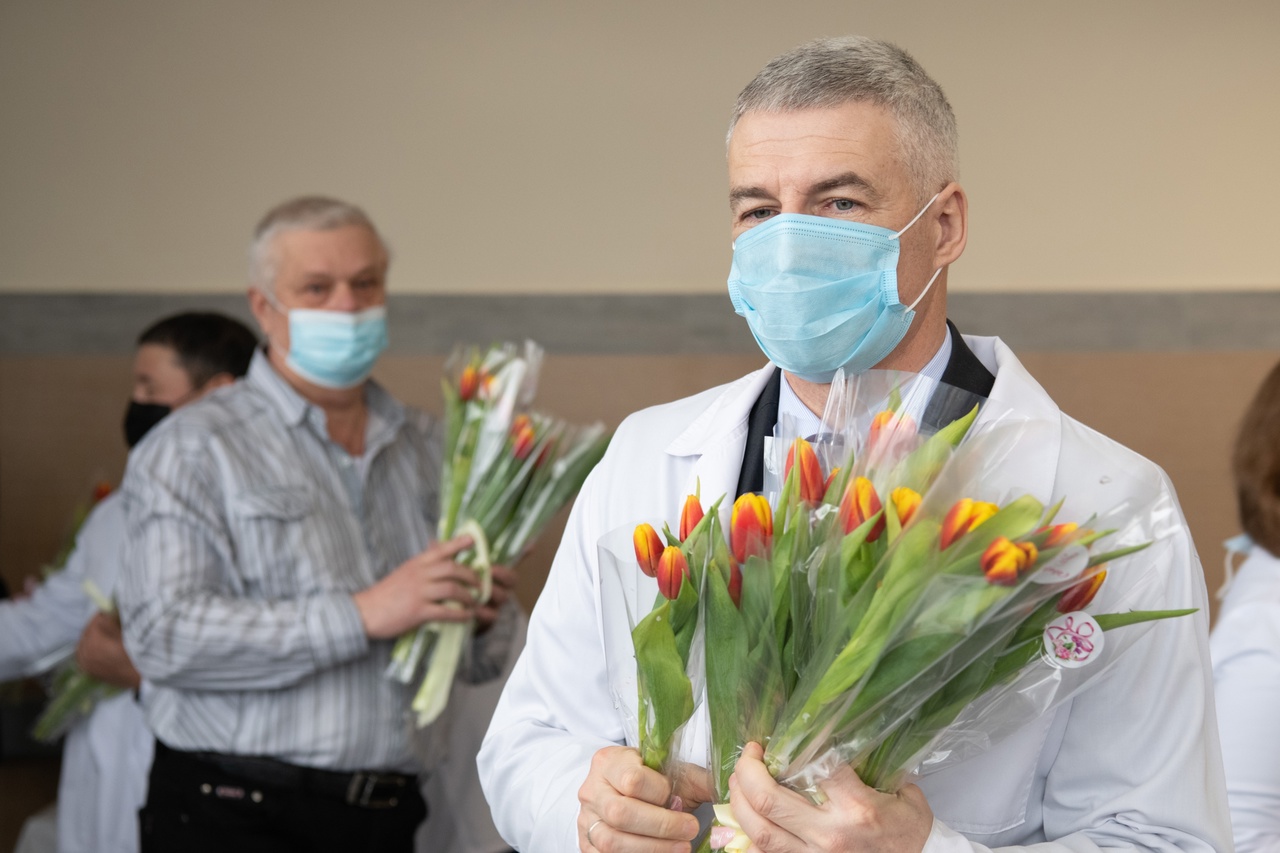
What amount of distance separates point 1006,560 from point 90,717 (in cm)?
309

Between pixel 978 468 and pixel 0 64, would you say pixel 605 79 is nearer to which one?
pixel 0 64

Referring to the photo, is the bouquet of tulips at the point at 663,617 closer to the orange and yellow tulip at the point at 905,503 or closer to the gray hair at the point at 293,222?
the orange and yellow tulip at the point at 905,503

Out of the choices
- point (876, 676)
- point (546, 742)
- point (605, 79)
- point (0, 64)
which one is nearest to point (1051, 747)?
point (876, 676)

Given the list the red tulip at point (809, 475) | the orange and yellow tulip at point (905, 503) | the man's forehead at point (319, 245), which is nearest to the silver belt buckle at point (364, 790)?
the man's forehead at point (319, 245)

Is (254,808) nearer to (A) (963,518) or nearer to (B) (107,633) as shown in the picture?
(B) (107,633)

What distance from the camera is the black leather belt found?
2.55 m

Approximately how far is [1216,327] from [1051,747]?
3397mm

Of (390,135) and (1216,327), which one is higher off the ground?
(390,135)

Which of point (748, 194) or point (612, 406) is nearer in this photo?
point (748, 194)

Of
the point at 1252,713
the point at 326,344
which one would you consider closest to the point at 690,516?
the point at 1252,713

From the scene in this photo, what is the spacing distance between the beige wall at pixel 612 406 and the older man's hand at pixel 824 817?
2966mm

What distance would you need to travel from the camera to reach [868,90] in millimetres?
1438

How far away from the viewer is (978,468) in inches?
45.2

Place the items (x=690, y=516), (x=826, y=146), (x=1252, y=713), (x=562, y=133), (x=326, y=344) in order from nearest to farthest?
(x=690, y=516)
(x=826, y=146)
(x=1252, y=713)
(x=326, y=344)
(x=562, y=133)
